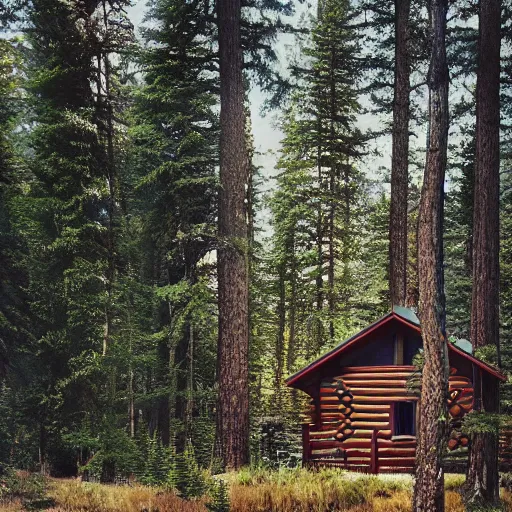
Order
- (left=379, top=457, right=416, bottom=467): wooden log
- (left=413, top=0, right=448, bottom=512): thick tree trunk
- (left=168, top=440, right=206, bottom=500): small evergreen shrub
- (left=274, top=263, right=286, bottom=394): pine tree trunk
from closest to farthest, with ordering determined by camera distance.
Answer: (left=413, top=0, right=448, bottom=512): thick tree trunk → (left=168, top=440, right=206, bottom=500): small evergreen shrub → (left=379, top=457, right=416, bottom=467): wooden log → (left=274, top=263, right=286, bottom=394): pine tree trunk

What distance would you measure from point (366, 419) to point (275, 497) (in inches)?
273

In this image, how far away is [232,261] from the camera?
14875 millimetres

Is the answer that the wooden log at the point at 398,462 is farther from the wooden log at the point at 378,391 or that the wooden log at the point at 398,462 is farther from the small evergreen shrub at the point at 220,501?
the small evergreen shrub at the point at 220,501

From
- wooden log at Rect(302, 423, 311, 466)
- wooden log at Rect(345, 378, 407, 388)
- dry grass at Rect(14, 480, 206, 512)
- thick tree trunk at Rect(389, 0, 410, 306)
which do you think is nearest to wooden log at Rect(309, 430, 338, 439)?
wooden log at Rect(302, 423, 311, 466)

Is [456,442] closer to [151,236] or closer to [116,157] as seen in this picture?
[151,236]

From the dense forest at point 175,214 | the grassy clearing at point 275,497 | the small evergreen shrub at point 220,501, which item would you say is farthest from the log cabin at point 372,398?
the small evergreen shrub at point 220,501

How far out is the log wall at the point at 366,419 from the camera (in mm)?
16875

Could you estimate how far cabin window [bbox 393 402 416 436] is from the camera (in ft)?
57.7

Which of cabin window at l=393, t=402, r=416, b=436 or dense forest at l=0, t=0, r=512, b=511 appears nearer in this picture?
dense forest at l=0, t=0, r=512, b=511

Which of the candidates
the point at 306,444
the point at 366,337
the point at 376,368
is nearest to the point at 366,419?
the point at 376,368

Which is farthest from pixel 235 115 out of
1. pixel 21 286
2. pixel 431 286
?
pixel 21 286

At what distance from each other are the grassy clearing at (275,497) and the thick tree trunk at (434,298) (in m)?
1.97

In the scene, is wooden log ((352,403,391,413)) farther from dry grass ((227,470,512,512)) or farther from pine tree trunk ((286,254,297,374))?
pine tree trunk ((286,254,297,374))

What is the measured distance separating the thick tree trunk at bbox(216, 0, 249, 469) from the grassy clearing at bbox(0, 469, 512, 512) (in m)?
1.48
